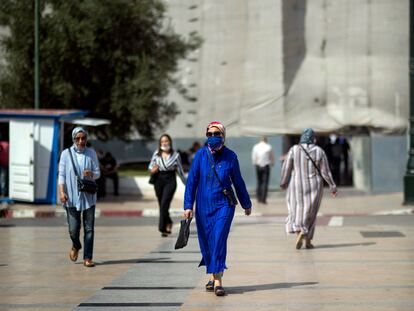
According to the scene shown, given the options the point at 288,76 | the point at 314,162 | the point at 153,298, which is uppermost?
the point at 288,76

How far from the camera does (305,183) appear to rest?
51.1 ft

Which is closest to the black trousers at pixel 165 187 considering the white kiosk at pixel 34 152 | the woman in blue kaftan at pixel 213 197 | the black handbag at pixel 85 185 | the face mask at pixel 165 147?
the face mask at pixel 165 147

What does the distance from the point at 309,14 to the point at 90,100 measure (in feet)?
22.7

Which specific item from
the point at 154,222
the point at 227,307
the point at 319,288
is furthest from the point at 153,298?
the point at 154,222

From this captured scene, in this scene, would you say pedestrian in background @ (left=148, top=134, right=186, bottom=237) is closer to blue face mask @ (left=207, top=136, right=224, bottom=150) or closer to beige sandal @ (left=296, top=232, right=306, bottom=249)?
beige sandal @ (left=296, top=232, right=306, bottom=249)

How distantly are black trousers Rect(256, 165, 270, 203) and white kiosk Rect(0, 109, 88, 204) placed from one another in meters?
4.38

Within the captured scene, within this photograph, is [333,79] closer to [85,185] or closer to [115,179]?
[115,179]

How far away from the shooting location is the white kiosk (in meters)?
25.7

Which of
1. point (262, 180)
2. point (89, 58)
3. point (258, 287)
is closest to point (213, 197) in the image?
point (258, 287)

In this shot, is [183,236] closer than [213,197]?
Yes

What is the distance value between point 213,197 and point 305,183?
465cm

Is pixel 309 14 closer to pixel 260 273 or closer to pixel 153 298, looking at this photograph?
pixel 260 273

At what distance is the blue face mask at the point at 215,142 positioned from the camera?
1102 cm

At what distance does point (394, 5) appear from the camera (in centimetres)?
3212
